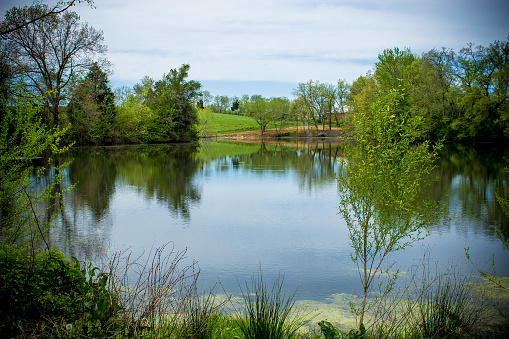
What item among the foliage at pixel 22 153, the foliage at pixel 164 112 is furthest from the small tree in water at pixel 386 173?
the foliage at pixel 164 112

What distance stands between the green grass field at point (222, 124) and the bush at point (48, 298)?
276ft

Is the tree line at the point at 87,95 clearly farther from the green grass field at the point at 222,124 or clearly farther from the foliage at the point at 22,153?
the green grass field at the point at 222,124

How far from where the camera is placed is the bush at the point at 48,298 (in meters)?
4.03

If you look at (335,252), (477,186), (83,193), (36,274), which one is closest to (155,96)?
(83,193)

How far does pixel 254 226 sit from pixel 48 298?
8.86m

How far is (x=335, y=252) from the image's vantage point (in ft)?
33.2

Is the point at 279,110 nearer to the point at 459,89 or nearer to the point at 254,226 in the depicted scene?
the point at 459,89

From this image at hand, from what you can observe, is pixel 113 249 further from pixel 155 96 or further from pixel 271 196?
pixel 155 96

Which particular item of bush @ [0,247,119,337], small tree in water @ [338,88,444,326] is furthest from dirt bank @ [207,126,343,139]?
bush @ [0,247,119,337]

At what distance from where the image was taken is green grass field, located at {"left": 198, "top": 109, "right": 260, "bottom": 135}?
300ft

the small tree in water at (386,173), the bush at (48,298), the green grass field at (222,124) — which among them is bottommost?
the bush at (48,298)

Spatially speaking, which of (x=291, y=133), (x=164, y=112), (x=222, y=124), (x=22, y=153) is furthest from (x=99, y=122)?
(x=222, y=124)

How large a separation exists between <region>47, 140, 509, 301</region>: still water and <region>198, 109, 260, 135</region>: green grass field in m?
69.2

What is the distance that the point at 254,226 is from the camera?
12.7 m
